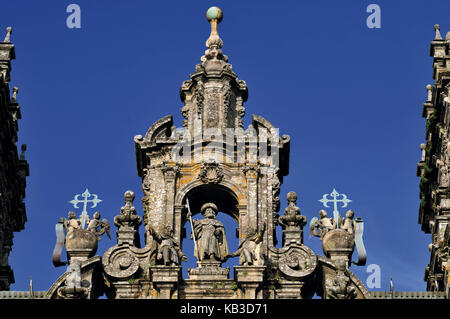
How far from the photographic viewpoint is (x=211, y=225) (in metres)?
53.9

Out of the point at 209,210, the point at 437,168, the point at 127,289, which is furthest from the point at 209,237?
the point at 437,168

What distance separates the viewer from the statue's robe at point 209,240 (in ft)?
174

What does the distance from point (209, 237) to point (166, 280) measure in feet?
9.40

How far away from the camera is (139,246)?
180 feet

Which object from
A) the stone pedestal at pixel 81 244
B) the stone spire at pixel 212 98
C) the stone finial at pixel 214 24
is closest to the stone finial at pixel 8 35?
the stone spire at pixel 212 98

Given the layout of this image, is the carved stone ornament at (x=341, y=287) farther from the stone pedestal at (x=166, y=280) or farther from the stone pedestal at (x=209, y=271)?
the stone pedestal at (x=166, y=280)

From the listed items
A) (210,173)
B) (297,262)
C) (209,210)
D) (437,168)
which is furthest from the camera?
(437,168)

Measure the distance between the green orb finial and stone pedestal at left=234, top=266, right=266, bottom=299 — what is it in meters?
13.0

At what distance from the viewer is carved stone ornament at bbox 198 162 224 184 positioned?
5569 centimetres

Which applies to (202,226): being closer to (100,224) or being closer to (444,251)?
(100,224)

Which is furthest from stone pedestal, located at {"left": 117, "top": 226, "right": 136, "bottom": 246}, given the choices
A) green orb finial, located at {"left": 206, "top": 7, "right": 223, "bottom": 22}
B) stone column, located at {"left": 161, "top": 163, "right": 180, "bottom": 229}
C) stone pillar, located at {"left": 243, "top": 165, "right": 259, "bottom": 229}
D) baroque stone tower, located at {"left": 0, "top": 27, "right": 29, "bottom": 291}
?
green orb finial, located at {"left": 206, "top": 7, "right": 223, "bottom": 22}

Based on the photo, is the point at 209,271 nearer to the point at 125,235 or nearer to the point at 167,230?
the point at 167,230

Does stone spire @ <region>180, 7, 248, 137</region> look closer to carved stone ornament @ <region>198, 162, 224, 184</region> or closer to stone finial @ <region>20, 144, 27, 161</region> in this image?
carved stone ornament @ <region>198, 162, 224, 184</region>
